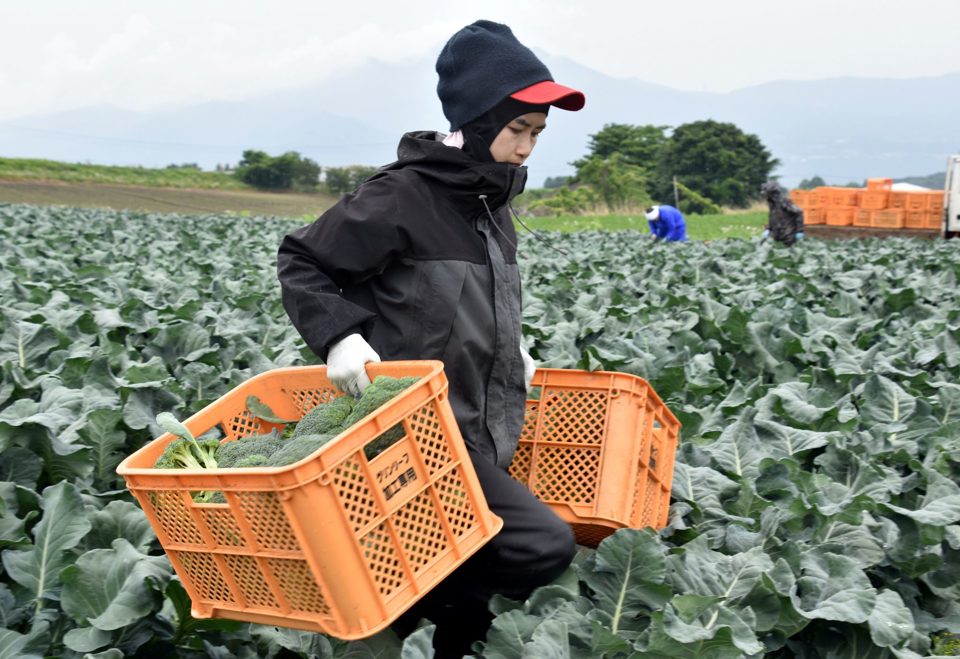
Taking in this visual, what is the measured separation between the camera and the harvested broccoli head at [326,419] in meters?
2.27

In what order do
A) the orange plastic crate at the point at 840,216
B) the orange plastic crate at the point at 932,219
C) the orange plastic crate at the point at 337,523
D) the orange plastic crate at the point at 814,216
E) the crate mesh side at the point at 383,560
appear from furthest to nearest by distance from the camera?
the orange plastic crate at the point at 814,216
the orange plastic crate at the point at 840,216
the orange plastic crate at the point at 932,219
the crate mesh side at the point at 383,560
the orange plastic crate at the point at 337,523

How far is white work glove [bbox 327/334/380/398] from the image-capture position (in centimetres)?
243

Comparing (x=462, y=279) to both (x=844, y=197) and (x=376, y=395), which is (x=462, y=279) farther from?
(x=844, y=197)

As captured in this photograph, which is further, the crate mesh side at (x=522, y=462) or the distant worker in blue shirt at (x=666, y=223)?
the distant worker in blue shirt at (x=666, y=223)

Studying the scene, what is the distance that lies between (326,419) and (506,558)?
622mm

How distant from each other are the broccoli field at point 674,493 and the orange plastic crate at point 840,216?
17395 millimetres

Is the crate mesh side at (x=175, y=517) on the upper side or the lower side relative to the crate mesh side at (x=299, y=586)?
upper

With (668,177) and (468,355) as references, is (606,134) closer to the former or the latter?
(668,177)

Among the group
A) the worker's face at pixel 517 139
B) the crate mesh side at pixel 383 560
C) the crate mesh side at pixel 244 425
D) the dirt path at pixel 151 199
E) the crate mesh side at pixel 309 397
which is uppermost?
the worker's face at pixel 517 139

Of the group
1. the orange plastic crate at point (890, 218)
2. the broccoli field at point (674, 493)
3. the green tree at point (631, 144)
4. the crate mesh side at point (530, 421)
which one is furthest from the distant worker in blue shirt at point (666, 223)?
the green tree at point (631, 144)

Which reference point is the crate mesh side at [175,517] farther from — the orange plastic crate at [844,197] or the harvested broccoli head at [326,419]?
the orange plastic crate at [844,197]

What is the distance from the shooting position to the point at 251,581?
2.17m

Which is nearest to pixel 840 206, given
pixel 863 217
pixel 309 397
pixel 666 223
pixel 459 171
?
pixel 863 217

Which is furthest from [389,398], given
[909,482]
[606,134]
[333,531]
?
[606,134]
